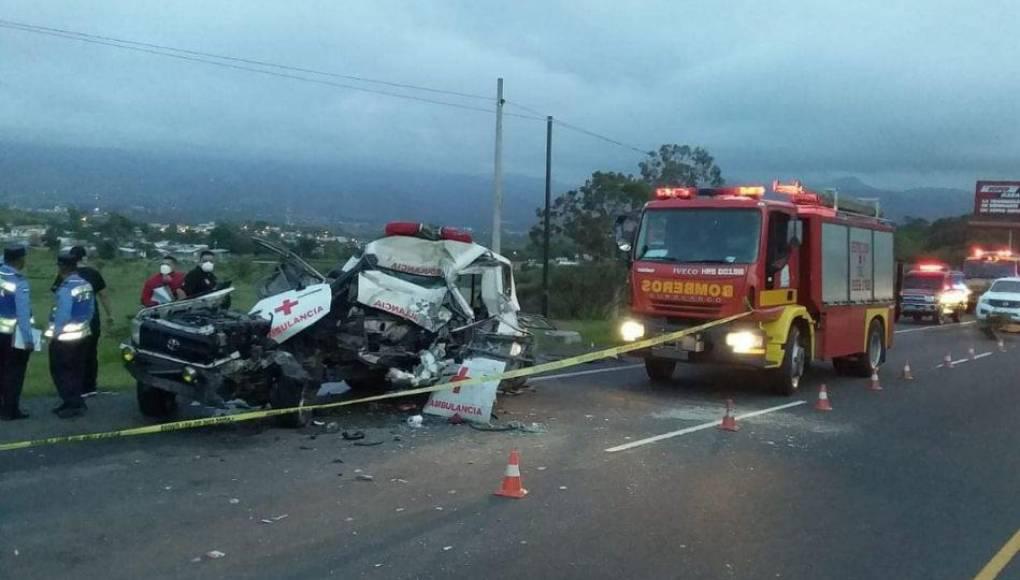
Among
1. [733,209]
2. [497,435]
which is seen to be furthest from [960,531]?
[733,209]

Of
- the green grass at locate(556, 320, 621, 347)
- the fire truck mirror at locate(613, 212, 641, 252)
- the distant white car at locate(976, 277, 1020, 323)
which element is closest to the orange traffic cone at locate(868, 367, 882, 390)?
the fire truck mirror at locate(613, 212, 641, 252)

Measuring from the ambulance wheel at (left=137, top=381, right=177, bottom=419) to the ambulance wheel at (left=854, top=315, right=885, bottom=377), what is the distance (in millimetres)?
11220

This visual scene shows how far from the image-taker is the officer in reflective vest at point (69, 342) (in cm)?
964

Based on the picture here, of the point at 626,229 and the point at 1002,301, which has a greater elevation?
the point at 626,229

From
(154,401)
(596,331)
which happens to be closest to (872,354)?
(596,331)

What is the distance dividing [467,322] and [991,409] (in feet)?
24.2

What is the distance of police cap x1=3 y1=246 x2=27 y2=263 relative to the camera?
9594 millimetres

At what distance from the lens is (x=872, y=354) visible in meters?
16.7

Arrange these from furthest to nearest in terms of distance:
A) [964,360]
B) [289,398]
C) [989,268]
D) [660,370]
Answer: [989,268], [964,360], [660,370], [289,398]

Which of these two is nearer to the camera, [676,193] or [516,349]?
[516,349]

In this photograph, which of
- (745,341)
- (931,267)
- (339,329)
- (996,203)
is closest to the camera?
(339,329)

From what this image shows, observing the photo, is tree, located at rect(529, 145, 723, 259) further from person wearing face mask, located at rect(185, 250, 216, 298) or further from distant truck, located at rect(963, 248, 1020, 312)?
person wearing face mask, located at rect(185, 250, 216, 298)

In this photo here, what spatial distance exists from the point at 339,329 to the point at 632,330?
183 inches

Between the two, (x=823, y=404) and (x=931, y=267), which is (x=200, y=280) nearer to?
(x=823, y=404)
